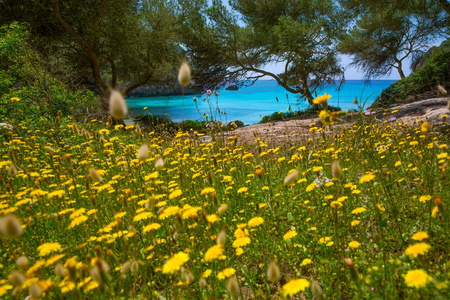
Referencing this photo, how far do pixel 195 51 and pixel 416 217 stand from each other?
1533 cm

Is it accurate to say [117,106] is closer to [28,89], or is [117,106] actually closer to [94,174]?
[94,174]

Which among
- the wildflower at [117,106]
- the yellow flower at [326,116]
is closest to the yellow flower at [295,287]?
the yellow flower at [326,116]

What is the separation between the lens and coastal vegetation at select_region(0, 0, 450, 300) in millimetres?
1477

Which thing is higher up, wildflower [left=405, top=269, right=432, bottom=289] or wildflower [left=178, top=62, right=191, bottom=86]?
wildflower [left=178, top=62, right=191, bottom=86]

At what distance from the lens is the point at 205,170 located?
126 inches

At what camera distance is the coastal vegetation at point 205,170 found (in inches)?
58.1

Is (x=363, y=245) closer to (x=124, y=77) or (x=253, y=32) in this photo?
(x=253, y=32)

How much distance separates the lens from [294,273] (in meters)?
1.81

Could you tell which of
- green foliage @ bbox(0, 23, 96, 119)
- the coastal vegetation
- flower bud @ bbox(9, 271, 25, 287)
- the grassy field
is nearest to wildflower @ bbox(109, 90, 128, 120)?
the coastal vegetation

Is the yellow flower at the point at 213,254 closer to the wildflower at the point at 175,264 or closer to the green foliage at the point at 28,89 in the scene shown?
the wildflower at the point at 175,264

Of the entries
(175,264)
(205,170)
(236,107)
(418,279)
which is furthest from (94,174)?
(236,107)

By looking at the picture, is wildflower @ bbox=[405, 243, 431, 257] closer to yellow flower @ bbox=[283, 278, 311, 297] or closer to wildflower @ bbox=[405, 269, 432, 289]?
wildflower @ bbox=[405, 269, 432, 289]

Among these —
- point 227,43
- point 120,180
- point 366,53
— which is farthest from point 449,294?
point 366,53

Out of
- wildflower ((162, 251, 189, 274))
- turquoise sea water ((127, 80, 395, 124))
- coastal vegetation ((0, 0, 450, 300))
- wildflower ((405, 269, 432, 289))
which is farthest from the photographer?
turquoise sea water ((127, 80, 395, 124))
